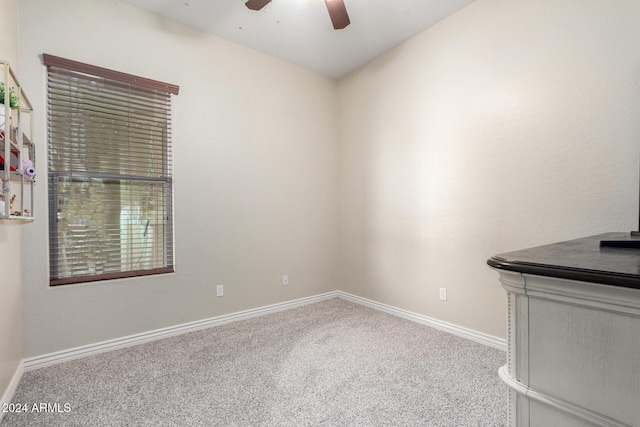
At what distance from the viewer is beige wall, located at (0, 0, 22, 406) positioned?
170cm

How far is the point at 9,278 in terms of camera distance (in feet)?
5.97

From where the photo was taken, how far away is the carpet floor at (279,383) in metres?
1.64

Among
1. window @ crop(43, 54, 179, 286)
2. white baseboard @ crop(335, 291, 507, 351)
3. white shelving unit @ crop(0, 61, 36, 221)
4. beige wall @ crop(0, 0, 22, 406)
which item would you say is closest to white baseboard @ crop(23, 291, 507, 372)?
white baseboard @ crop(335, 291, 507, 351)

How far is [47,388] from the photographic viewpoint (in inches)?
75.4

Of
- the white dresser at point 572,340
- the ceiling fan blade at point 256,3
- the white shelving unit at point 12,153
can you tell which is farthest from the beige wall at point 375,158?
the white dresser at point 572,340

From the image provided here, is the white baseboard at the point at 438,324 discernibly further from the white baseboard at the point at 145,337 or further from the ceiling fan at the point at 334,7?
the ceiling fan at the point at 334,7

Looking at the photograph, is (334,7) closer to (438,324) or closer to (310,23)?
(310,23)

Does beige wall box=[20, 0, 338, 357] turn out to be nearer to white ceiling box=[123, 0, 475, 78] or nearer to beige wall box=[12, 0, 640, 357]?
beige wall box=[12, 0, 640, 357]

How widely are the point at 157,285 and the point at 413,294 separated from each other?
7.78ft

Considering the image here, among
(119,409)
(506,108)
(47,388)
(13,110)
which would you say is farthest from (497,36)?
(47,388)

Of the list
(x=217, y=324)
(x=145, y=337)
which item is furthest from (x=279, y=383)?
(x=145, y=337)

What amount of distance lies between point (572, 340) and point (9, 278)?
105 inches

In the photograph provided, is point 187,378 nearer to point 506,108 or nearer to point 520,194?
point 520,194

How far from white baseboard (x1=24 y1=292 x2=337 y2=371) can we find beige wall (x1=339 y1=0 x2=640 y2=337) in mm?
1079
